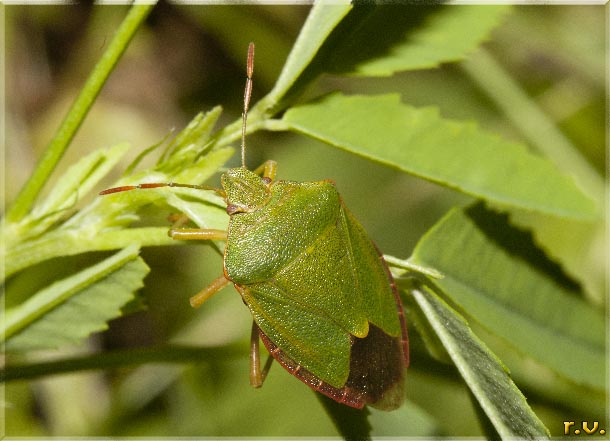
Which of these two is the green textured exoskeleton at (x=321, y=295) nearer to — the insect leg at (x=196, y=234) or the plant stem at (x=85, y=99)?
the insect leg at (x=196, y=234)

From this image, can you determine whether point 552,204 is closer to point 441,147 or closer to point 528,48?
point 441,147

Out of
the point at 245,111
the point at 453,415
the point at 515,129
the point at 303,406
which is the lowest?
the point at 453,415

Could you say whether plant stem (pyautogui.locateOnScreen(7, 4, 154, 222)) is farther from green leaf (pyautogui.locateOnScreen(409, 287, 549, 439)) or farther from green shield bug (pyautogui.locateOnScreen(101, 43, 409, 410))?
green leaf (pyautogui.locateOnScreen(409, 287, 549, 439))

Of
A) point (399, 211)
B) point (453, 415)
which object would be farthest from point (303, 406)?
point (399, 211)

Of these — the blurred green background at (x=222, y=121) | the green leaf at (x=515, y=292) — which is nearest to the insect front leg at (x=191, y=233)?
the green leaf at (x=515, y=292)

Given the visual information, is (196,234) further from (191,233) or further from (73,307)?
(73,307)

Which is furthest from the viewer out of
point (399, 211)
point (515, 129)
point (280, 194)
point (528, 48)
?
point (528, 48)

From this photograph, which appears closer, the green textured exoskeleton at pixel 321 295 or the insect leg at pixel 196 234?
the insect leg at pixel 196 234

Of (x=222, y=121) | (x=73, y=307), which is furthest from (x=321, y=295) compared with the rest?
(x=222, y=121)
